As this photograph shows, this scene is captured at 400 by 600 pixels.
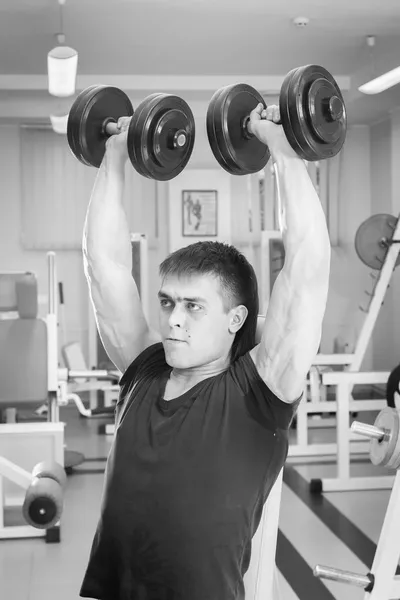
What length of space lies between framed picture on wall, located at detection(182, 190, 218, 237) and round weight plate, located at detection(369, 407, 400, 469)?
516cm

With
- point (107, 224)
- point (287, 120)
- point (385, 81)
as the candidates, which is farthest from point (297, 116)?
point (385, 81)

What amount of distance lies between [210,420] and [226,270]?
0.21m

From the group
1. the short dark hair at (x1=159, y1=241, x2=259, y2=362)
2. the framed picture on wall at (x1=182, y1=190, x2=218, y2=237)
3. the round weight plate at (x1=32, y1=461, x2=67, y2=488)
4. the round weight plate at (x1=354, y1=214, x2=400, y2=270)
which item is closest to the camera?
the short dark hair at (x1=159, y1=241, x2=259, y2=362)

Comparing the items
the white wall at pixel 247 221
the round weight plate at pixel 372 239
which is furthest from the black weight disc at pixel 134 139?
the white wall at pixel 247 221

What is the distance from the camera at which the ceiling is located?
430cm

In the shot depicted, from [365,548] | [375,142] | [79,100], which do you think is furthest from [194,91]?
[79,100]

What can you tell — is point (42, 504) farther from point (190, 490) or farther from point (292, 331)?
point (292, 331)

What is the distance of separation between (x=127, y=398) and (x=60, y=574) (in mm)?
1856

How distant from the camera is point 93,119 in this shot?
1.24 m

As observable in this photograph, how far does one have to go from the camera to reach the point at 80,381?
17.5 feet

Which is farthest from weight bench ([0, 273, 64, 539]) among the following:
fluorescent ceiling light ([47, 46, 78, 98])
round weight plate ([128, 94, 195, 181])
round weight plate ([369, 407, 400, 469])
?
round weight plate ([128, 94, 195, 181])

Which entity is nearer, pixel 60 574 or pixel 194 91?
pixel 60 574

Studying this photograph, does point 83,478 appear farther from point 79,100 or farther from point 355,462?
point 79,100

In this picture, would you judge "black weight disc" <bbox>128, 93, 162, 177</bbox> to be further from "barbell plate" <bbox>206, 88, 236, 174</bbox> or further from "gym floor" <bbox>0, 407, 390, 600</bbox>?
"gym floor" <bbox>0, 407, 390, 600</bbox>
